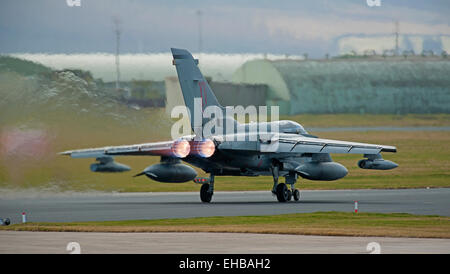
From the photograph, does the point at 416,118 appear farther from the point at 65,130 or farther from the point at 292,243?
the point at 292,243

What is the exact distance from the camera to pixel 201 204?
38.3 metres

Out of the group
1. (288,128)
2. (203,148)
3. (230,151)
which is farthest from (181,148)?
(288,128)

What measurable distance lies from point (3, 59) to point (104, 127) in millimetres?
5655

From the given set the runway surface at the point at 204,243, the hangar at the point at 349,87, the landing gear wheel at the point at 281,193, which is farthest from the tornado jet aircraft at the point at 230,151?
the hangar at the point at 349,87

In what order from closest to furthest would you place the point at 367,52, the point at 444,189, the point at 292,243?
1. the point at 292,243
2. the point at 444,189
3. the point at 367,52

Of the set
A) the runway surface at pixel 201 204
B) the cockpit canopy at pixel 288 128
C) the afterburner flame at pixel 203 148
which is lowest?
the runway surface at pixel 201 204

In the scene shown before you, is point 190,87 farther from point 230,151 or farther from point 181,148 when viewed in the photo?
point 230,151

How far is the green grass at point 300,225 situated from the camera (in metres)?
25.5

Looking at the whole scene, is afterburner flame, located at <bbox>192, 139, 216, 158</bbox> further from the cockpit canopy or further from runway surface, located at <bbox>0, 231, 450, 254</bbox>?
runway surface, located at <bbox>0, 231, 450, 254</bbox>

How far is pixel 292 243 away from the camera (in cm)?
2267

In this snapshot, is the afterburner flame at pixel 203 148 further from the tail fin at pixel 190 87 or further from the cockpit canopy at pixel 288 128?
the cockpit canopy at pixel 288 128
